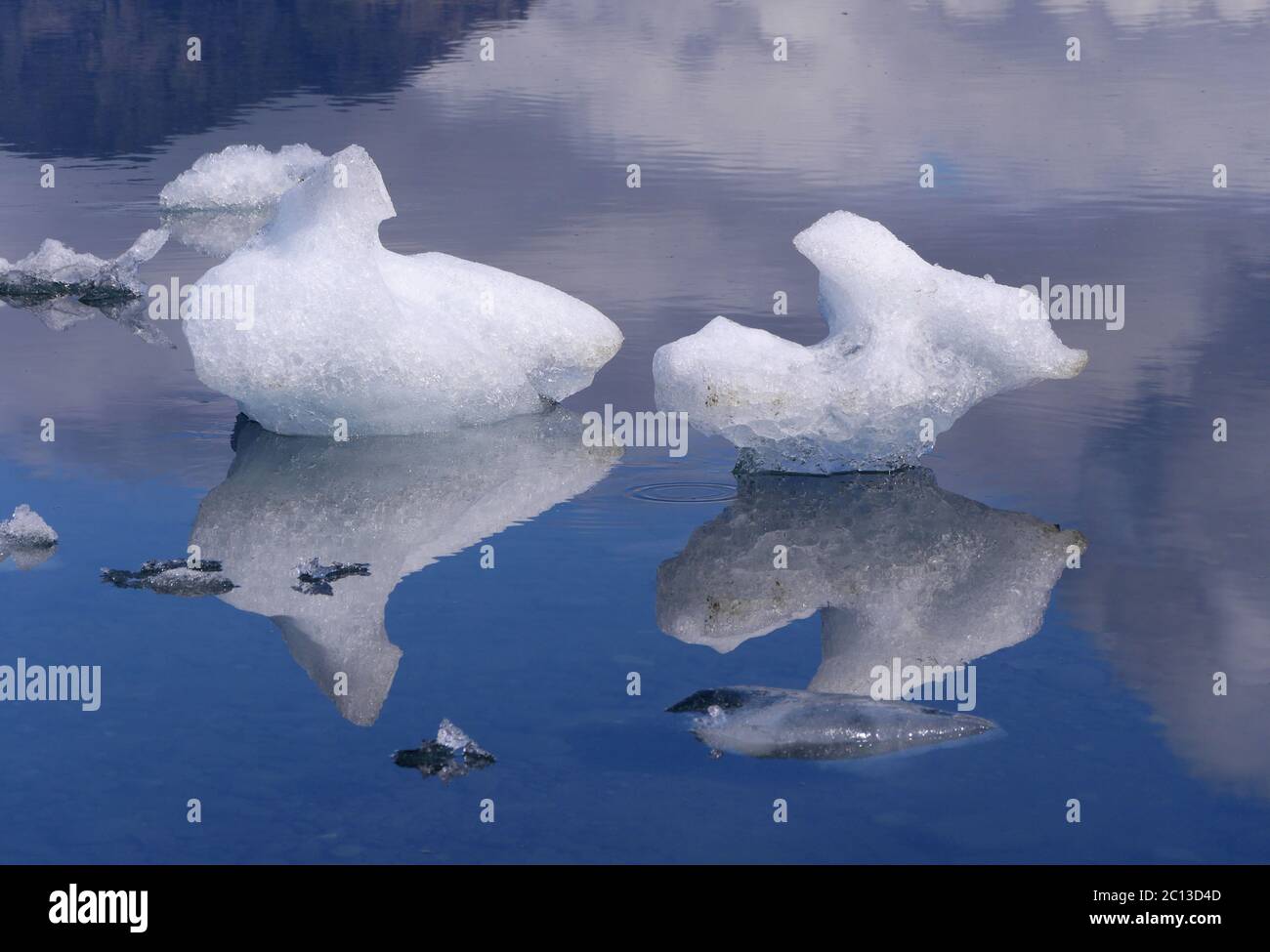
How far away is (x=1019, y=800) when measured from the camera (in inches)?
259

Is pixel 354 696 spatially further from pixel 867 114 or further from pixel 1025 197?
pixel 867 114

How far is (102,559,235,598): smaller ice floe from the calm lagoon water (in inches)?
5.2

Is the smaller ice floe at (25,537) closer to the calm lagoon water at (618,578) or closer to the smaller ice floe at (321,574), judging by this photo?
the calm lagoon water at (618,578)

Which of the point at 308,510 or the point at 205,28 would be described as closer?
the point at 308,510

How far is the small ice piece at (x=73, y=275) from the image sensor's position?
14.5 meters

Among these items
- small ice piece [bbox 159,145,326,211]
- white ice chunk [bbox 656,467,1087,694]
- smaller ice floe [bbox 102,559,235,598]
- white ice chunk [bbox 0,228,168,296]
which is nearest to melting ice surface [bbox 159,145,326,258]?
small ice piece [bbox 159,145,326,211]

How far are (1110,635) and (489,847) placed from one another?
10.8 ft

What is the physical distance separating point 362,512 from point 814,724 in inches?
134

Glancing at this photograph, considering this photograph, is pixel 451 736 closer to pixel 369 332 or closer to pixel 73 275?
pixel 369 332

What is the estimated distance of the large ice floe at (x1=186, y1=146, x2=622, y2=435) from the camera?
1030cm

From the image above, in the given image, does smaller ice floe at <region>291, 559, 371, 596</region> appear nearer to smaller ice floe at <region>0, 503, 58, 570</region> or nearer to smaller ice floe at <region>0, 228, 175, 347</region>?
smaller ice floe at <region>0, 503, 58, 570</region>

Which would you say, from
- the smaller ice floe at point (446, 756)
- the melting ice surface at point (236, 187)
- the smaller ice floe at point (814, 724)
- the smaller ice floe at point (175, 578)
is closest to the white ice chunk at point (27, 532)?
the smaller ice floe at point (175, 578)

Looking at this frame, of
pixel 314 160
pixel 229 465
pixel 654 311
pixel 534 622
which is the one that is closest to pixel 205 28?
pixel 314 160

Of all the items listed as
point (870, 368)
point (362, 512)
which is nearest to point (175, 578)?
point (362, 512)
